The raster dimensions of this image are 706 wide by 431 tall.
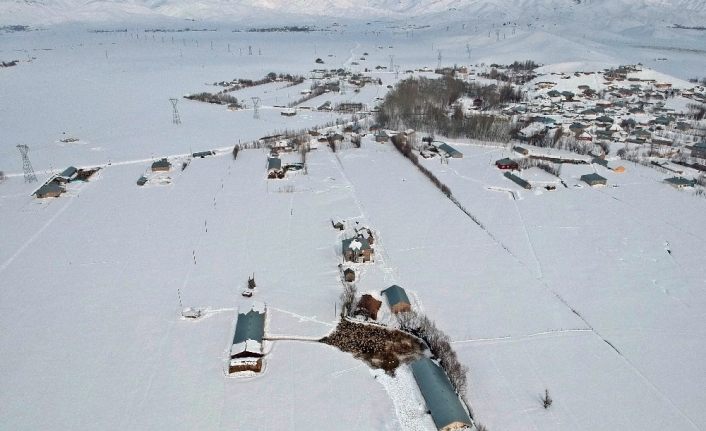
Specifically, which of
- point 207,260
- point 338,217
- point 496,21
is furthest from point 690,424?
point 496,21

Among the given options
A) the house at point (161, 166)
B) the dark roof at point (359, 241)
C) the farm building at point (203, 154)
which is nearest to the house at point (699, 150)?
the dark roof at point (359, 241)

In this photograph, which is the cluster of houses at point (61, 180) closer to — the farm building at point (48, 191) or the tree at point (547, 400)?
the farm building at point (48, 191)

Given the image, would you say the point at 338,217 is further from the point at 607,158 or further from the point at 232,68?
the point at 232,68

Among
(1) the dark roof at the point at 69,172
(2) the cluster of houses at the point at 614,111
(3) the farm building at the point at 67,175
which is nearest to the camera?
(3) the farm building at the point at 67,175

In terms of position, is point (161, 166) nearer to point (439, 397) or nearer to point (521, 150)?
point (439, 397)

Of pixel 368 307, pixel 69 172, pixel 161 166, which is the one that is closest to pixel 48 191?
pixel 69 172
